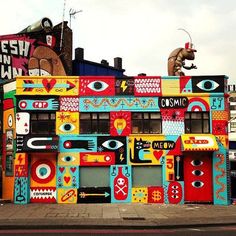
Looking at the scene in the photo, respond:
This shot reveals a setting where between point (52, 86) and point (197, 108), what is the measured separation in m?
7.91

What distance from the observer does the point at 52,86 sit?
24.6 m

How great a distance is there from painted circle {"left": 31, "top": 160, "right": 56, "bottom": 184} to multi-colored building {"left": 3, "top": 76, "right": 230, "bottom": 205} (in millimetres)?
53

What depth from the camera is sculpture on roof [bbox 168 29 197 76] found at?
2707 cm

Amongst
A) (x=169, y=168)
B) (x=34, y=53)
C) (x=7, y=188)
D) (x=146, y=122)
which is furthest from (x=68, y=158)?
(x=34, y=53)

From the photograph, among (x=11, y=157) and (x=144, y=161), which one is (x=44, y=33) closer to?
(x=11, y=157)

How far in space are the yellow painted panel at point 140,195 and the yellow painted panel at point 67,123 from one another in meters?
4.44

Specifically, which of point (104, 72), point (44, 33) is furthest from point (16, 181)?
point (104, 72)

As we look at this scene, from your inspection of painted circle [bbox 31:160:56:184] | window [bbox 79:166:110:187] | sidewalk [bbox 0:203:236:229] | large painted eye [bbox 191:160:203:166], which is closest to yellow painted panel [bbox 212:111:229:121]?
large painted eye [bbox 191:160:203:166]

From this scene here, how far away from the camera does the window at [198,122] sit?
81.5 ft

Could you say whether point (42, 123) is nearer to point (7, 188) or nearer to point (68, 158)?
point (68, 158)

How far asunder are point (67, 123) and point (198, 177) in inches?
298

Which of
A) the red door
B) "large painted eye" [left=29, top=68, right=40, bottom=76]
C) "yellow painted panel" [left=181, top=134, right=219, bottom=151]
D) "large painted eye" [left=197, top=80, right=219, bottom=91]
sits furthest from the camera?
"large painted eye" [left=29, top=68, right=40, bottom=76]

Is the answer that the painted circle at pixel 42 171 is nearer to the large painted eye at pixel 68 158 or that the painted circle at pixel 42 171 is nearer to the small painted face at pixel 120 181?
the large painted eye at pixel 68 158

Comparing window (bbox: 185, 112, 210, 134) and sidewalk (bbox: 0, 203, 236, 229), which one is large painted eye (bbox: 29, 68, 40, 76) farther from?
window (bbox: 185, 112, 210, 134)
